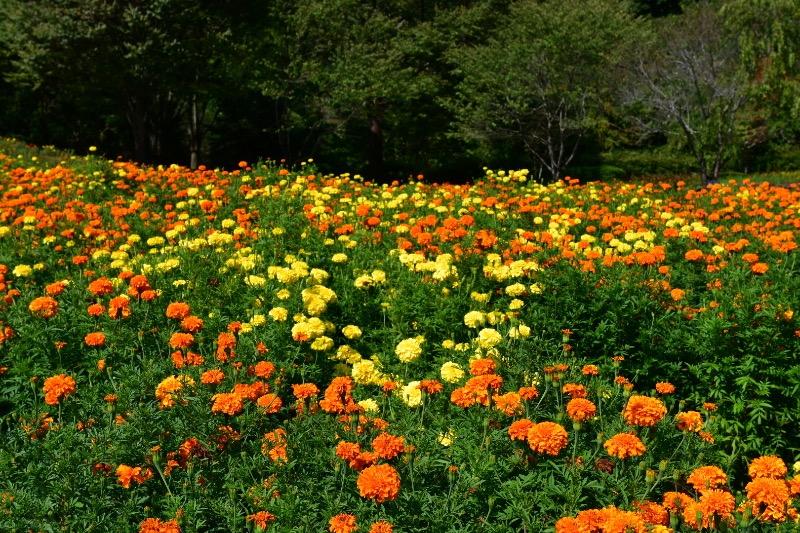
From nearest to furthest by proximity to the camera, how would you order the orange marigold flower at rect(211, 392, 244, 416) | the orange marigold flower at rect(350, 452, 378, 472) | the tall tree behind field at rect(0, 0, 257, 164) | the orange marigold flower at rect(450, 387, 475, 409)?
the orange marigold flower at rect(350, 452, 378, 472)
the orange marigold flower at rect(211, 392, 244, 416)
the orange marigold flower at rect(450, 387, 475, 409)
the tall tree behind field at rect(0, 0, 257, 164)

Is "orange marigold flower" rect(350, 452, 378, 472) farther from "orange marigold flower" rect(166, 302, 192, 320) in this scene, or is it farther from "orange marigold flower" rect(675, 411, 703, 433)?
"orange marigold flower" rect(166, 302, 192, 320)

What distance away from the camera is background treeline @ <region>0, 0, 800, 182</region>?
1541 cm

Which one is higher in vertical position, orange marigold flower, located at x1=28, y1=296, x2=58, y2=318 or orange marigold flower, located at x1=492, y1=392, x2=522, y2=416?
orange marigold flower, located at x1=28, y1=296, x2=58, y2=318

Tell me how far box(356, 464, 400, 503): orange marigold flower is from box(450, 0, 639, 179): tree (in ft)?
58.4

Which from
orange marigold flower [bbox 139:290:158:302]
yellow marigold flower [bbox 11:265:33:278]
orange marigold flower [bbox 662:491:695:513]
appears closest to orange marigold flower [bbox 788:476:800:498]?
orange marigold flower [bbox 662:491:695:513]

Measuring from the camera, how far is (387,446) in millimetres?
2518

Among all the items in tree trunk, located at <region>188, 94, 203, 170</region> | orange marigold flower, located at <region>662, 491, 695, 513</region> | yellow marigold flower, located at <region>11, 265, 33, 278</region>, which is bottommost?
orange marigold flower, located at <region>662, 491, 695, 513</region>

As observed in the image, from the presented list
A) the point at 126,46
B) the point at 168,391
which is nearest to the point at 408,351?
the point at 168,391

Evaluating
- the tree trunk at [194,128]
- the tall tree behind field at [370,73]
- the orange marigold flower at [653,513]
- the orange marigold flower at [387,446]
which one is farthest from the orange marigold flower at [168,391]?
the tree trunk at [194,128]

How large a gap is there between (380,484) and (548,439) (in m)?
0.66

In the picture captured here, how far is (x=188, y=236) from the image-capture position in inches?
228

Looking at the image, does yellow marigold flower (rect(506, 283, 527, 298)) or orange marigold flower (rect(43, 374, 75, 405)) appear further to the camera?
yellow marigold flower (rect(506, 283, 527, 298))

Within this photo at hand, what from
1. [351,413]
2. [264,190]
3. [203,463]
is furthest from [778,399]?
[264,190]

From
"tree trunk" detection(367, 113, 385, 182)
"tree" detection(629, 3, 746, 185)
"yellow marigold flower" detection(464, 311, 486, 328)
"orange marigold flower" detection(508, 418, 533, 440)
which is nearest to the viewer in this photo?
"orange marigold flower" detection(508, 418, 533, 440)
